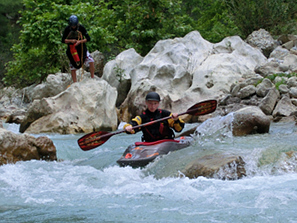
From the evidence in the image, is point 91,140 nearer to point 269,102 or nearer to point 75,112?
point 75,112

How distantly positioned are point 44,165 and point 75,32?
374cm

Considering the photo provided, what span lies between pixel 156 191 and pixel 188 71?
7.87 m

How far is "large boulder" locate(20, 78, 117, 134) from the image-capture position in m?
8.05

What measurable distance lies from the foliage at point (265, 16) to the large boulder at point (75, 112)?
7.61 meters

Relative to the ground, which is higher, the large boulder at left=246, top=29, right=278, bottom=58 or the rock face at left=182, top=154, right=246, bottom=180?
the large boulder at left=246, top=29, right=278, bottom=58

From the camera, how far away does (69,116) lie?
26.8 ft

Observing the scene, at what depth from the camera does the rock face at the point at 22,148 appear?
4.96m

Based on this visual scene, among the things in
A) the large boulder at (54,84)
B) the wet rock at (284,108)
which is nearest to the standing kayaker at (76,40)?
the wet rock at (284,108)

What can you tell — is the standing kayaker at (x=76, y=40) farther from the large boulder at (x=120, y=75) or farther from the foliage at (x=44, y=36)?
the foliage at (x=44, y=36)

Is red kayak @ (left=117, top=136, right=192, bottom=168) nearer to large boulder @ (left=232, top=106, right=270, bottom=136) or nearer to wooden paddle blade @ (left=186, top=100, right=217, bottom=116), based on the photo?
wooden paddle blade @ (left=186, top=100, right=217, bottom=116)

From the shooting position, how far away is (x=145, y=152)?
179 inches

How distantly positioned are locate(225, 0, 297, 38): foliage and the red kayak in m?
10.3

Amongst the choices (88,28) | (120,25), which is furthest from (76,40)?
(120,25)

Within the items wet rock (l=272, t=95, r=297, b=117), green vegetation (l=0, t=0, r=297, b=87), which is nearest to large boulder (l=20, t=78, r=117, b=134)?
wet rock (l=272, t=95, r=297, b=117)
